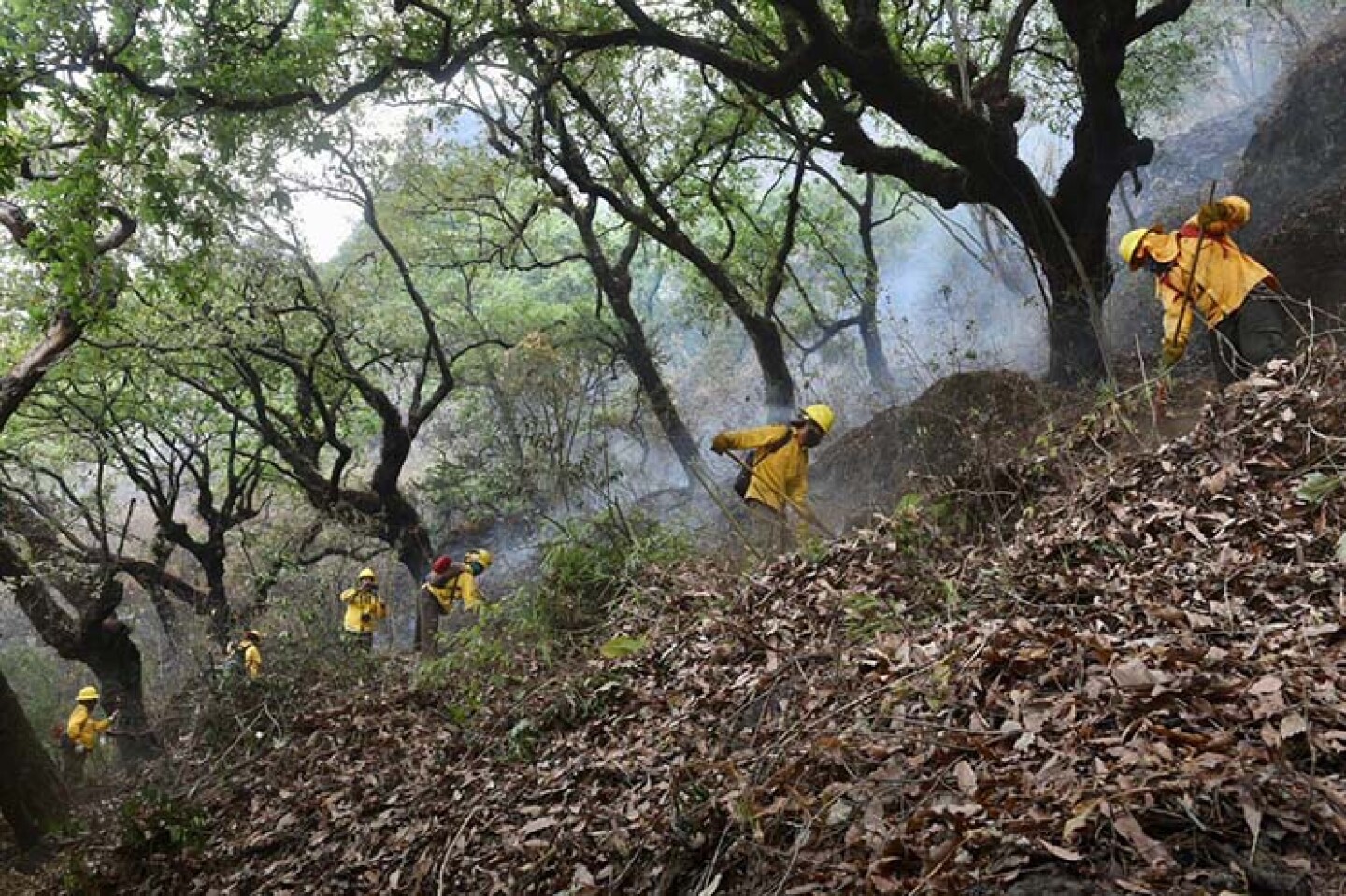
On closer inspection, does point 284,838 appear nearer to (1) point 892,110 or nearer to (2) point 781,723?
(2) point 781,723

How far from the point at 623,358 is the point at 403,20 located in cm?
952

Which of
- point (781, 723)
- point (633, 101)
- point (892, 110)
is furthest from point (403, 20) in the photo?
point (781, 723)

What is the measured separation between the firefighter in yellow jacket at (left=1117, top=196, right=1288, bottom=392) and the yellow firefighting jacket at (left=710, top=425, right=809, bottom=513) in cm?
348

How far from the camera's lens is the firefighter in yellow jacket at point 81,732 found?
13078 mm

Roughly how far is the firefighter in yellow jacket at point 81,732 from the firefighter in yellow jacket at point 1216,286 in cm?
1395

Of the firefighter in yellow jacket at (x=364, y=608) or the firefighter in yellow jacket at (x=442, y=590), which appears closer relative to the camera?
the firefighter in yellow jacket at (x=442, y=590)

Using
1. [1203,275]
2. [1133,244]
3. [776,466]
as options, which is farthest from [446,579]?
[1203,275]

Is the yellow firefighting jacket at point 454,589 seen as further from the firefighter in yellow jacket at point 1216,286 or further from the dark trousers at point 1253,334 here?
the dark trousers at point 1253,334

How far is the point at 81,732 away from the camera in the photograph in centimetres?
1306

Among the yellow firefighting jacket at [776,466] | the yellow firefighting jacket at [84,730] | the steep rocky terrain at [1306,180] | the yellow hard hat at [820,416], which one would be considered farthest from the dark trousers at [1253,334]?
the yellow firefighting jacket at [84,730]

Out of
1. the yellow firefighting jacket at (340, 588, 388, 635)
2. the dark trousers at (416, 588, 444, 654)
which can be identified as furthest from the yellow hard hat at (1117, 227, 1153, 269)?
the yellow firefighting jacket at (340, 588, 388, 635)

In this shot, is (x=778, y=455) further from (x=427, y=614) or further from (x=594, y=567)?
(x=427, y=614)

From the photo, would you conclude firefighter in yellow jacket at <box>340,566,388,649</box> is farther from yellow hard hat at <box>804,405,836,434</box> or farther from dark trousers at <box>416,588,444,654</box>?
yellow hard hat at <box>804,405,836,434</box>

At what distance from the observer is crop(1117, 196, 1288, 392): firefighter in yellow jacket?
707 cm
